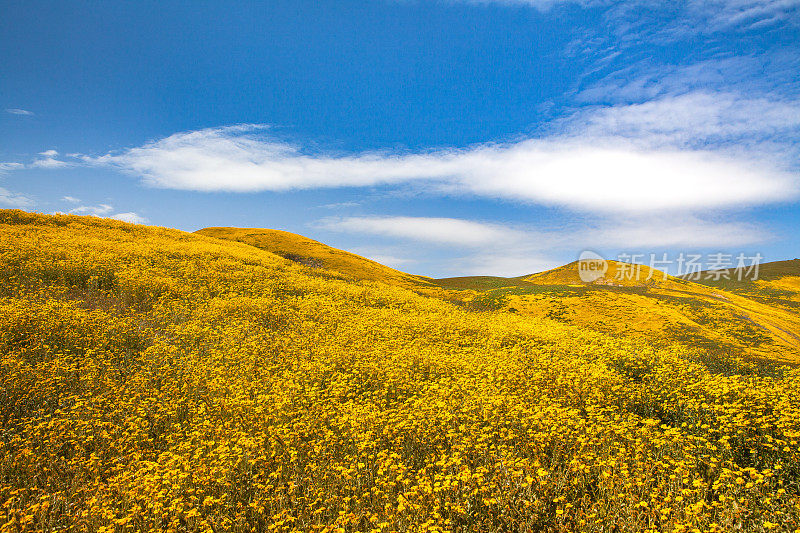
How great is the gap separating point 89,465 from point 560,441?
24.8ft

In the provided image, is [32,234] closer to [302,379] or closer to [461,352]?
[302,379]

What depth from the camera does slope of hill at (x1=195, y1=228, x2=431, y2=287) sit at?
41.7 meters

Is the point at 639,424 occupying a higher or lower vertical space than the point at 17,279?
lower

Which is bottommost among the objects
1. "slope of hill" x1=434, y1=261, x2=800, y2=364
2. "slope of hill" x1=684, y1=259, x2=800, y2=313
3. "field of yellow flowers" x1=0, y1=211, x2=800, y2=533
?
"field of yellow flowers" x1=0, y1=211, x2=800, y2=533

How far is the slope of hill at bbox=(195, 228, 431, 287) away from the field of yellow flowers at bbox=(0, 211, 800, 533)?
25.2 m

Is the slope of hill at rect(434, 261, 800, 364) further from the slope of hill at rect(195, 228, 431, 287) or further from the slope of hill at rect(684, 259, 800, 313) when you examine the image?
the slope of hill at rect(195, 228, 431, 287)

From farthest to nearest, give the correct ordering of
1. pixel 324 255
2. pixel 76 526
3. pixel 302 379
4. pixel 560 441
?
pixel 324 255 < pixel 302 379 < pixel 560 441 < pixel 76 526

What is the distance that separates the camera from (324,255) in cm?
Result: 4606

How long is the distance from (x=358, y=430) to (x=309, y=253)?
40.1 m

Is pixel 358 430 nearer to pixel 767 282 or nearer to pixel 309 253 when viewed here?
pixel 309 253

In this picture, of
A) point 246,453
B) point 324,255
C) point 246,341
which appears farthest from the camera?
point 324,255

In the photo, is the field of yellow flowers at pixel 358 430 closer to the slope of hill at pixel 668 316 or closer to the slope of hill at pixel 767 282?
the slope of hill at pixel 668 316

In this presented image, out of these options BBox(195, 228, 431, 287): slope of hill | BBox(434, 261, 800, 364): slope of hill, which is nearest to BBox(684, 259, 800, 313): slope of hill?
BBox(434, 261, 800, 364): slope of hill

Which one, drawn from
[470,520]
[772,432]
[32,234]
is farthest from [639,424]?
[32,234]
